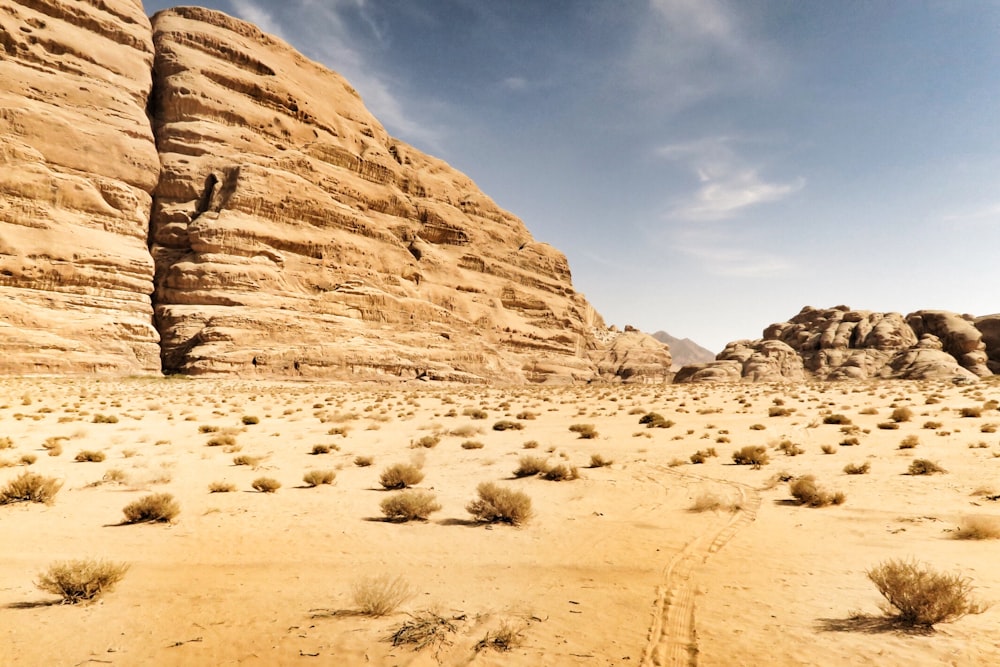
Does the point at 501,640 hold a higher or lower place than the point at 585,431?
lower

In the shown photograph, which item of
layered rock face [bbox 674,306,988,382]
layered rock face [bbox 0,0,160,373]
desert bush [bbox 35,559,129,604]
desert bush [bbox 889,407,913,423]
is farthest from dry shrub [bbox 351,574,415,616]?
layered rock face [bbox 674,306,988,382]

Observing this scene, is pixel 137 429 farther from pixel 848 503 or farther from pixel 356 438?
pixel 848 503

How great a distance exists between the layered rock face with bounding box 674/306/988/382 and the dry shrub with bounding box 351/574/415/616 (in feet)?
215

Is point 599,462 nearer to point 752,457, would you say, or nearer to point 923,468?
point 752,457

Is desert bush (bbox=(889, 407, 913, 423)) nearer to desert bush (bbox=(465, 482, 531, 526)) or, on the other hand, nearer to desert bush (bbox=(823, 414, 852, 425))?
desert bush (bbox=(823, 414, 852, 425))

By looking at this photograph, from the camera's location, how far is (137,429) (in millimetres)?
16156

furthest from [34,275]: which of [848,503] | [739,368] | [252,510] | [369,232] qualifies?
[739,368]

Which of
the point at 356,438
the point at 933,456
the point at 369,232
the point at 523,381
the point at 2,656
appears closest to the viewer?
the point at 2,656

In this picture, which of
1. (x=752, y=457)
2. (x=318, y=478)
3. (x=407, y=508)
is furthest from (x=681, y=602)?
(x=752, y=457)

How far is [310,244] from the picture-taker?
5672 cm

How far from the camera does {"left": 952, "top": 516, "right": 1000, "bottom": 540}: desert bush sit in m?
6.06

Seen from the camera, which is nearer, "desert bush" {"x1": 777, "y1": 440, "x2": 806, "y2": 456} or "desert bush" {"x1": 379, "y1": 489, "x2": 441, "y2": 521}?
"desert bush" {"x1": 379, "y1": 489, "x2": 441, "y2": 521}

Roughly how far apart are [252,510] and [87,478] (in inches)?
175

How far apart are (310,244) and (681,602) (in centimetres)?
5818
